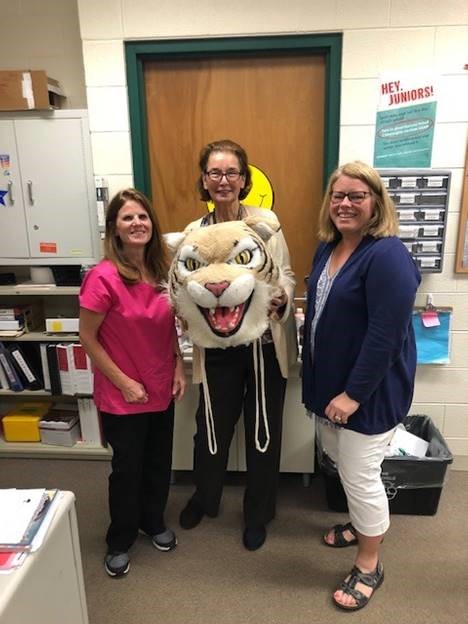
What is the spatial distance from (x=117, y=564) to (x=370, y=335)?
4.02 feet

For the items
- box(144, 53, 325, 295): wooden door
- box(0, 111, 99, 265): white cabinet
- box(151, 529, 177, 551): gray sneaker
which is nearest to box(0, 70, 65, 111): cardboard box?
box(0, 111, 99, 265): white cabinet

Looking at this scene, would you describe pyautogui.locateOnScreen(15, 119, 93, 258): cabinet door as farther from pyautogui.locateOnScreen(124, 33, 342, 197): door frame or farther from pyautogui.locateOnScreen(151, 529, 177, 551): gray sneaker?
→ pyautogui.locateOnScreen(151, 529, 177, 551): gray sneaker

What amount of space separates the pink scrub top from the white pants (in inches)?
21.8

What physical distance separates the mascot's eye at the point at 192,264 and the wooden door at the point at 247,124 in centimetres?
109

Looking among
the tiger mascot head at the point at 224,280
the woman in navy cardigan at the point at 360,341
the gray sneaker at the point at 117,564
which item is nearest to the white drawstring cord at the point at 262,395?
the woman in navy cardigan at the point at 360,341

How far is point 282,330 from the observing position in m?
1.59

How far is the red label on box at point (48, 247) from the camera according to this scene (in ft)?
7.54

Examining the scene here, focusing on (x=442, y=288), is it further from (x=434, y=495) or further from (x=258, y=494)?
(x=258, y=494)

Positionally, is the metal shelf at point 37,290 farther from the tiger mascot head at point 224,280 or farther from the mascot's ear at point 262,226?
the mascot's ear at point 262,226

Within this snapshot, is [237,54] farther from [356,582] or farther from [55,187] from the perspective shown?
[356,582]

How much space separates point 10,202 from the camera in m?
2.26

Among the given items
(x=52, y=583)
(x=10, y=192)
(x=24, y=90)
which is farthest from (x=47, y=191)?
(x=52, y=583)

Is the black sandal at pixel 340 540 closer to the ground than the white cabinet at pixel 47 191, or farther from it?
closer to the ground

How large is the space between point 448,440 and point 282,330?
1.29m
